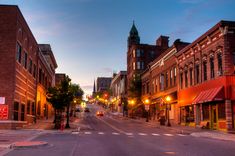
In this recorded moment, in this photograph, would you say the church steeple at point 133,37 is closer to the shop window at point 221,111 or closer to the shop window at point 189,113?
the shop window at point 189,113

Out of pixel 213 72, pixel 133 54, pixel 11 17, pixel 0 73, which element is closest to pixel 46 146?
pixel 0 73

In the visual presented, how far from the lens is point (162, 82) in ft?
191

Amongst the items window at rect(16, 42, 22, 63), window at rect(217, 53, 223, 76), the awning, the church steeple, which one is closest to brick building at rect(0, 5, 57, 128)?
window at rect(16, 42, 22, 63)

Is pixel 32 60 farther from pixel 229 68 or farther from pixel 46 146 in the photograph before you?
pixel 46 146

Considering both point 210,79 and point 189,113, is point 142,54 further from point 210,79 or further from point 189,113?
point 210,79

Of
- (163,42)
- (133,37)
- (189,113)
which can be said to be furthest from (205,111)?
(133,37)

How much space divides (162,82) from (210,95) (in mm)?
24411

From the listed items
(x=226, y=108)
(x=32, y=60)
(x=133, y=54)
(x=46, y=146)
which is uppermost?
(x=133, y=54)

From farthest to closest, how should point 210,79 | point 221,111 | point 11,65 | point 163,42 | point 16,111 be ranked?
point 163,42 → point 210,79 → point 16,111 → point 221,111 → point 11,65

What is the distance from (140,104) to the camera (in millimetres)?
73750

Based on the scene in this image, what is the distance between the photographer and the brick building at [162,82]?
50.2 metres

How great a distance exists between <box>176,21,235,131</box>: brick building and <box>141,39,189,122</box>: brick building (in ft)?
12.6

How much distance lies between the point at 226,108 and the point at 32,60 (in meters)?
25.6

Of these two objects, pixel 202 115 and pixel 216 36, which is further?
pixel 202 115
